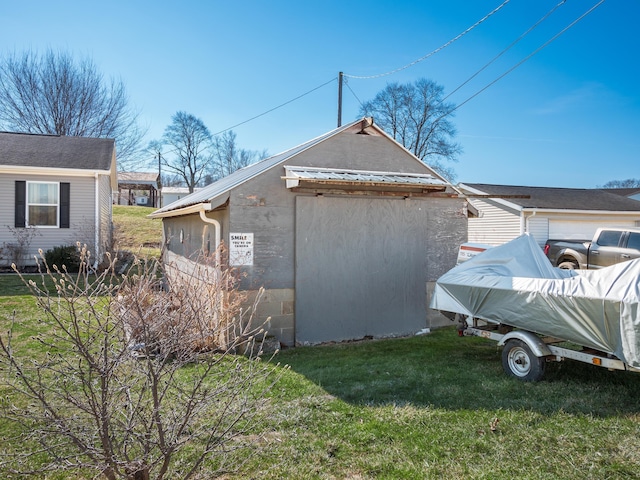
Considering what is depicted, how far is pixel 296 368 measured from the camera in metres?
6.16

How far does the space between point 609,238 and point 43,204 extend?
17.8 metres

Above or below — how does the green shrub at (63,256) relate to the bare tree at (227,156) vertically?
below

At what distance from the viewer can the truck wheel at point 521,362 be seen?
522 cm

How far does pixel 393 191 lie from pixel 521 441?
5218 mm

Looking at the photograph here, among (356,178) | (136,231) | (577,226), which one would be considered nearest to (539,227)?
(577,226)

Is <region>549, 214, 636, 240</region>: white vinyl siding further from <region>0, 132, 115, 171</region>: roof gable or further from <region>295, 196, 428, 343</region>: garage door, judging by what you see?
<region>0, 132, 115, 171</region>: roof gable

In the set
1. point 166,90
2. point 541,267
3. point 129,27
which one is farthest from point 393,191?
point 166,90

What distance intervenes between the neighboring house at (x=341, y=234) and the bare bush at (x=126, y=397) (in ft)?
6.82

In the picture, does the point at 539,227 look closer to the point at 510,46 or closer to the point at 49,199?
the point at 510,46

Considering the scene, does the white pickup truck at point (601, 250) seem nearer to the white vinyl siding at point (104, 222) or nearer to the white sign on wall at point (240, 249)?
the white sign on wall at point (240, 249)

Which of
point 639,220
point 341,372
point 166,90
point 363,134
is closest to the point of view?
point 341,372

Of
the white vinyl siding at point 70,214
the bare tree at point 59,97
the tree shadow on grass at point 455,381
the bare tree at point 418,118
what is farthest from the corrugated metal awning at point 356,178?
the bare tree at point 59,97

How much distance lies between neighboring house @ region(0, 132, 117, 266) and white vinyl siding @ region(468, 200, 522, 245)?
47.3 ft

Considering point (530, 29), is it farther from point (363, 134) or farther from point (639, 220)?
point (639, 220)
